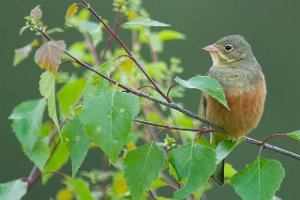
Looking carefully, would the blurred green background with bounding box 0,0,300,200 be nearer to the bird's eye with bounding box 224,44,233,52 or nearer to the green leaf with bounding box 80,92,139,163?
the bird's eye with bounding box 224,44,233,52

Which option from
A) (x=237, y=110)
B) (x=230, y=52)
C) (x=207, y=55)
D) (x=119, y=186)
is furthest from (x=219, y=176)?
(x=207, y=55)

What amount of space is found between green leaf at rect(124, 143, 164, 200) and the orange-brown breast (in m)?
1.08

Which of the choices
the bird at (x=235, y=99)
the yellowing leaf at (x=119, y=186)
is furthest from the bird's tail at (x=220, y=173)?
the yellowing leaf at (x=119, y=186)

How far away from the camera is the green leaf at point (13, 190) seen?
3818 mm

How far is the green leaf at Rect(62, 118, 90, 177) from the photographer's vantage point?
3057mm

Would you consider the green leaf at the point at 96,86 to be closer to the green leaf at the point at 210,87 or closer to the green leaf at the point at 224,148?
the green leaf at the point at 210,87

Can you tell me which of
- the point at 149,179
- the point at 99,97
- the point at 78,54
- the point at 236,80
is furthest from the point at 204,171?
the point at 78,54

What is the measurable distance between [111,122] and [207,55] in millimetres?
10398

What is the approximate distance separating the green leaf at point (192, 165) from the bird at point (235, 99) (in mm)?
964

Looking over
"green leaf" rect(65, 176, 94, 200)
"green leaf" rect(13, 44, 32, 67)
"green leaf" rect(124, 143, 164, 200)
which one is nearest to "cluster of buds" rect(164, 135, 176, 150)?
"green leaf" rect(124, 143, 164, 200)

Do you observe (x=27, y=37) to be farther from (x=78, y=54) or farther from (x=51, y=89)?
(x=51, y=89)

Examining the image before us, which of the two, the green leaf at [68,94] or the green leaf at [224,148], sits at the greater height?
the green leaf at [68,94]

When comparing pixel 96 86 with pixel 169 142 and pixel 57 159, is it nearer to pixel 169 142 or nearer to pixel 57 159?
pixel 169 142

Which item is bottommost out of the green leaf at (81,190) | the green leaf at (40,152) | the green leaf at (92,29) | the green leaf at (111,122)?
the green leaf at (81,190)
